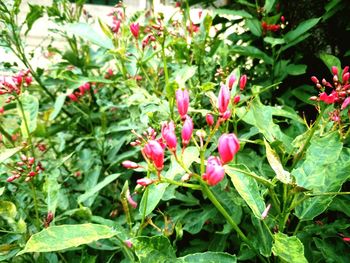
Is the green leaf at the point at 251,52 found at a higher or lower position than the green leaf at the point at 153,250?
higher

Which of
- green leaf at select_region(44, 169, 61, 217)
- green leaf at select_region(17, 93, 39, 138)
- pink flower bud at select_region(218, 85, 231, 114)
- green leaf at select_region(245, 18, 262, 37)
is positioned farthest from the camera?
green leaf at select_region(245, 18, 262, 37)

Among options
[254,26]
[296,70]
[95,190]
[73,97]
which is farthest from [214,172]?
[73,97]

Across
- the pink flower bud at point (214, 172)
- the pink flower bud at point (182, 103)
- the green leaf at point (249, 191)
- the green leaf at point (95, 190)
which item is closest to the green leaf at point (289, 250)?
the green leaf at point (249, 191)

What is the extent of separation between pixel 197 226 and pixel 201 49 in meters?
0.74

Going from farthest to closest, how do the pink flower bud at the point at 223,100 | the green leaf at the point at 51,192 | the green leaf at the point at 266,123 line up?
the green leaf at the point at 51,192 → the green leaf at the point at 266,123 → the pink flower bud at the point at 223,100

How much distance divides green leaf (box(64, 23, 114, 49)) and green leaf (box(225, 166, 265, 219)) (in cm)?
84

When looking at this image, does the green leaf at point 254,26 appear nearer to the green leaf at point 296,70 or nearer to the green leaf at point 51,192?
the green leaf at point 296,70

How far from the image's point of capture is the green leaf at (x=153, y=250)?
2.66ft

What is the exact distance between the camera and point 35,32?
8992 millimetres

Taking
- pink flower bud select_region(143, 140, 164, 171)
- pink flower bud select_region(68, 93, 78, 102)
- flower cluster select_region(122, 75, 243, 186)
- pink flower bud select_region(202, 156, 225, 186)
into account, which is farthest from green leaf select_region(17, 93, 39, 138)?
pink flower bud select_region(202, 156, 225, 186)

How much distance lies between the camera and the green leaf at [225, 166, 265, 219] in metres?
0.93

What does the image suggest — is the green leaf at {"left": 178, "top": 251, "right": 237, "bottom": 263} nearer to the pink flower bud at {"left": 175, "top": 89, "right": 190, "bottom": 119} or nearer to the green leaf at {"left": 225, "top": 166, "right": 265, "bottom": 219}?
the green leaf at {"left": 225, "top": 166, "right": 265, "bottom": 219}

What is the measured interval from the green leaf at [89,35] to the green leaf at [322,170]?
2.95ft

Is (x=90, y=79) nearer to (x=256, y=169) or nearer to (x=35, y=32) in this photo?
(x=256, y=169)
